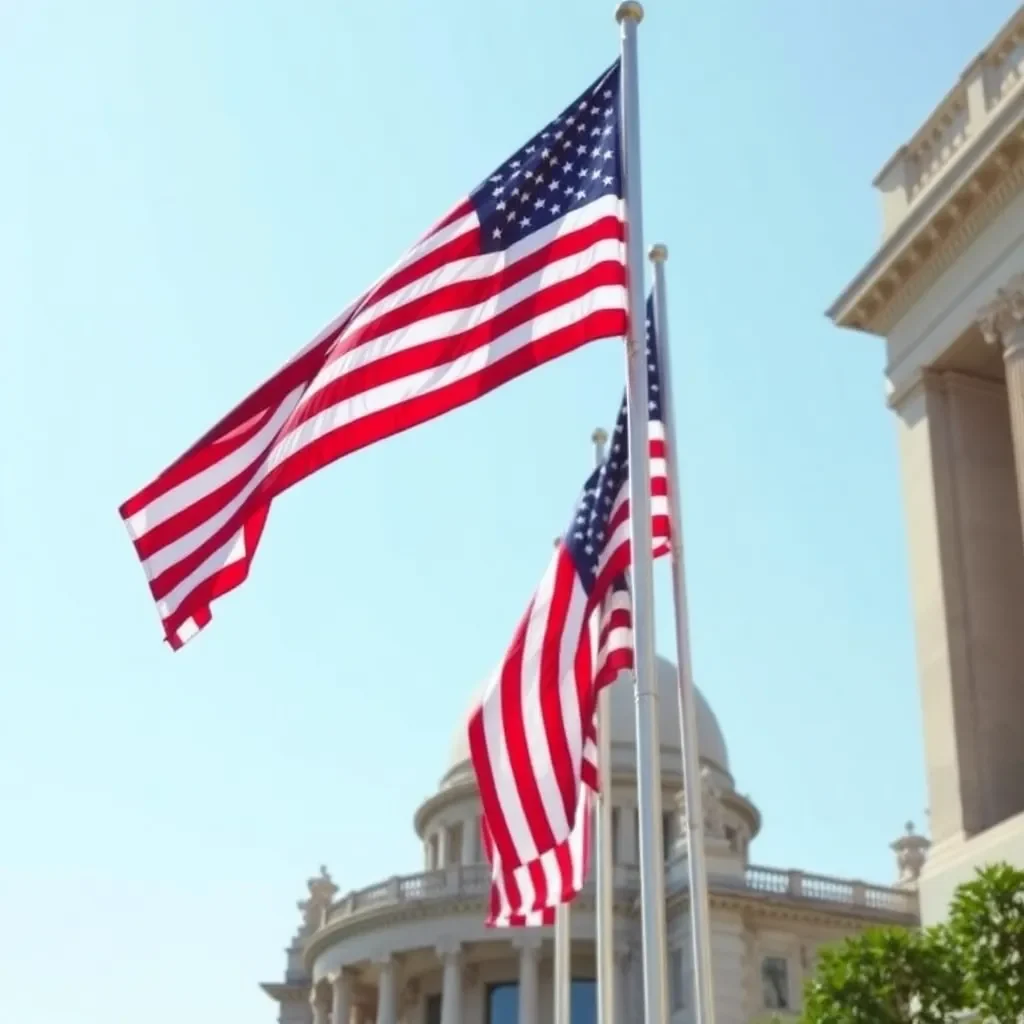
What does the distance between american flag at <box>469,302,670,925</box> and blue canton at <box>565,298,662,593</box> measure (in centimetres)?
1

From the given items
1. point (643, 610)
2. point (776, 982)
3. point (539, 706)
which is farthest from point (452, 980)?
point (643, 610)

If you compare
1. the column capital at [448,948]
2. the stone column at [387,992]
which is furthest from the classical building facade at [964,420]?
the stone column at [387,992]

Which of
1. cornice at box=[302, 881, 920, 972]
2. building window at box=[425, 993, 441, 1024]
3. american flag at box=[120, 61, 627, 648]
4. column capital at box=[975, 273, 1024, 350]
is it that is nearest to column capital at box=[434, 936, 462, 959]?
cornice at box=[302, 881, 920, 972]

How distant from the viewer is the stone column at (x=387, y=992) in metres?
59.3

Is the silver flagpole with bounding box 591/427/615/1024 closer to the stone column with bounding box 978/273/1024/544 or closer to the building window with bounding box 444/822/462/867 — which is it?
the stone column with bounding box 978/273/1024/544

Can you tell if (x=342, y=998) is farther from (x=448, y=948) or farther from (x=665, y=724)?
(x=665, y=724)

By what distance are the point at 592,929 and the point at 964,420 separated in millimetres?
38676

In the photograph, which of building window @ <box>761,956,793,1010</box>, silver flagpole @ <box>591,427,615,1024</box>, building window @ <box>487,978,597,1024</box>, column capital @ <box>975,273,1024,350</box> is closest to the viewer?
silver flagpole @ <box>591,427,615,1024</box>

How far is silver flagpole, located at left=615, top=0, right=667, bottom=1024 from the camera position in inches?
406

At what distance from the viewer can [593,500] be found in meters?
14.4

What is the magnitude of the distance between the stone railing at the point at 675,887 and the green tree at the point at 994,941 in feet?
130

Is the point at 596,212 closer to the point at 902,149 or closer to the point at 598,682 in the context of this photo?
the point at 598,682

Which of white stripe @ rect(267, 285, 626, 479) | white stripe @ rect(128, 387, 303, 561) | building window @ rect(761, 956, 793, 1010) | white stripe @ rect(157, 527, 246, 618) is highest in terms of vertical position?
building window @ rect(761, 956, 793, 1010)

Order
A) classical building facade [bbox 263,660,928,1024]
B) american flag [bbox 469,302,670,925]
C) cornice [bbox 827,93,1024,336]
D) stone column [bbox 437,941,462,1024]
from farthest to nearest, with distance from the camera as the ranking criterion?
stone column [bbox 437,941,462,1024], classical building facade [bbox 263,660,928,1024], cornice [bbox 827,93,1024,336], american flag [bbox 469,302,670,925]
